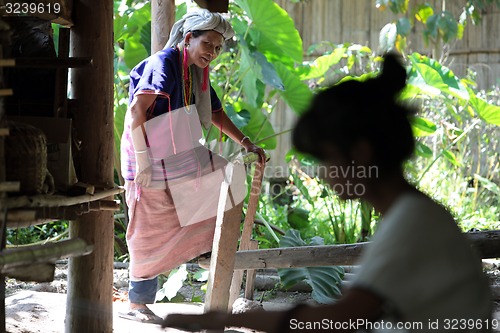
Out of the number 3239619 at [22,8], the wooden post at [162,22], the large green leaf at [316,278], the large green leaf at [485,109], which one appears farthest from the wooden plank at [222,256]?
the large green leaf at [485,109]

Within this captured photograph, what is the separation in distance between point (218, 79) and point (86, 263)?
452 centimetres

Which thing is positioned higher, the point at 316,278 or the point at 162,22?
the point at 162,22

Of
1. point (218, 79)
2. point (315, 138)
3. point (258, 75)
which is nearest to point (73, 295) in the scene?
point (315, 138)

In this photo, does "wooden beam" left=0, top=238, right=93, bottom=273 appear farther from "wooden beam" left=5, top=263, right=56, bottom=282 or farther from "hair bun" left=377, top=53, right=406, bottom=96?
"hair bun" left=377, top=53, right=406, bottom=96

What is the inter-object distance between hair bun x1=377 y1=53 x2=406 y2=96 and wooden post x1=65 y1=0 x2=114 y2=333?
2.15 meters

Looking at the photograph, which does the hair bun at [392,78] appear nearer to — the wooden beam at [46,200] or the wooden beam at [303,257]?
the wooden beam at [46,200]

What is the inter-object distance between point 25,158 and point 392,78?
137cm

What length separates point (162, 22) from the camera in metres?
5.45

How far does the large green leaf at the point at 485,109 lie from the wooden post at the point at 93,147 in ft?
12.4

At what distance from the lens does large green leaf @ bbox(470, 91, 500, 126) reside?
21.5 feet

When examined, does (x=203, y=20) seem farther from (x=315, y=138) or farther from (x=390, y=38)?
(x=390, y=38)

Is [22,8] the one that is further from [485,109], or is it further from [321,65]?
[485,109]

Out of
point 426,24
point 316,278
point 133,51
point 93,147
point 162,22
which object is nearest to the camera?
point 93,147

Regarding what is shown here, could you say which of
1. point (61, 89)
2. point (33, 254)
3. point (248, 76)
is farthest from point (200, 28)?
point (248, 76)
